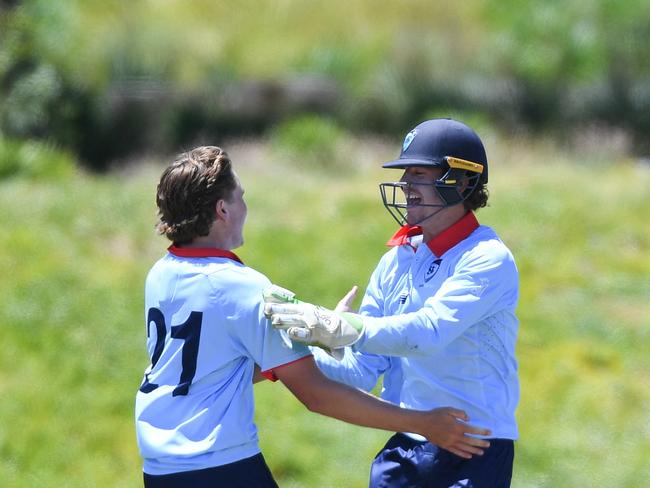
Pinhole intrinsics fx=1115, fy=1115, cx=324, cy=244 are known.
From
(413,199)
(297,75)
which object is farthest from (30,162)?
(413,199)

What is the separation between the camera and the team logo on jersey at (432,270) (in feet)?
12.6

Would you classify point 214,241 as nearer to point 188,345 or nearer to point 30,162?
point 188,345

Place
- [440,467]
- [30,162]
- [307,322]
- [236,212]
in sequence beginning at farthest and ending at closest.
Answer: [30,162]
[440,467]
[236,212]
[307,322]

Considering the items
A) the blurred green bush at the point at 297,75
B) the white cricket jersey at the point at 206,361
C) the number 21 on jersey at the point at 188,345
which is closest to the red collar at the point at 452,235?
the white cricket jersey at the point at 206,361

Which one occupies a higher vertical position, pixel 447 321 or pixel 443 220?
pixel 443 220

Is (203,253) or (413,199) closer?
(203,253)

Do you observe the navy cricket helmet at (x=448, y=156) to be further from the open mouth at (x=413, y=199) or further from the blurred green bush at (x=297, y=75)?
the blurred green bush at (x=297, y=75)

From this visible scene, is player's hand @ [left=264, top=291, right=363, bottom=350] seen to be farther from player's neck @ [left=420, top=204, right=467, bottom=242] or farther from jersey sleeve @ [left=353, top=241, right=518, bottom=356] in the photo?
player's neck @ [left=420, top=204, right=467, bottom=242]

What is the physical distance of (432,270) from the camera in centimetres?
385

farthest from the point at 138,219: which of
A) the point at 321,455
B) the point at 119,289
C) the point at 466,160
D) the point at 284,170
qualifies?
the point at 466,160

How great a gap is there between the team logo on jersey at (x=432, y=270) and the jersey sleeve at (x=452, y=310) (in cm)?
11

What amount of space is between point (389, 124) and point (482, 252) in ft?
39.6

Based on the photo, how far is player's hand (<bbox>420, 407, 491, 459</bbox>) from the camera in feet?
12.0

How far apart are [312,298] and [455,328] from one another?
6.43m
